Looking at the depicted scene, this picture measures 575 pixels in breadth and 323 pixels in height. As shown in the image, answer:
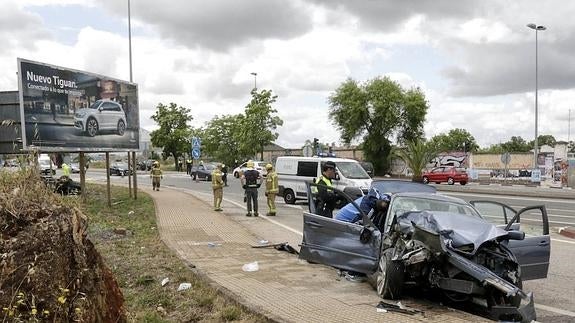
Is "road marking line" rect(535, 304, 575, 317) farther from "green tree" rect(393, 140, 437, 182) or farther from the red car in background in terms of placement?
the red car in background

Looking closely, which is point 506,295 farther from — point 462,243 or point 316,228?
point 316,228

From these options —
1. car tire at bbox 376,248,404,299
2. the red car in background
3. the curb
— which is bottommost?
the red car in background

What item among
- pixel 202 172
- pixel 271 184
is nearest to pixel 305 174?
pixel 271 184

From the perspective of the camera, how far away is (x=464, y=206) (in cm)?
783

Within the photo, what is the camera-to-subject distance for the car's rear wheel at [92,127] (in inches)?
752

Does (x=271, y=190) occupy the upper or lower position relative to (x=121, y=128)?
lower

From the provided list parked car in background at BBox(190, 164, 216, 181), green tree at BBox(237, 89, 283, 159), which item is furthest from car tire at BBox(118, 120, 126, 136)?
green tree at BBox(237, 89, 283, 159)

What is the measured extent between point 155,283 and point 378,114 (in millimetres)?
52763

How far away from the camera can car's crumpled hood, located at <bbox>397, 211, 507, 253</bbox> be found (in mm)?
5918

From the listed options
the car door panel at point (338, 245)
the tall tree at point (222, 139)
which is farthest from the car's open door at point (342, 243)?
the tall tree at point (222, 139)

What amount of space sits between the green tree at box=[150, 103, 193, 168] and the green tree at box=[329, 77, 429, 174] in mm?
26793

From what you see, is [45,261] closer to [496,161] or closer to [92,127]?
[92,127]

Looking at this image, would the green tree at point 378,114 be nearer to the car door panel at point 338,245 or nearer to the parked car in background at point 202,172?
the parked car in background at point 202,172

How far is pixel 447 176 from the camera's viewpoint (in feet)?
141
